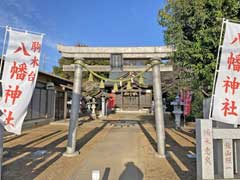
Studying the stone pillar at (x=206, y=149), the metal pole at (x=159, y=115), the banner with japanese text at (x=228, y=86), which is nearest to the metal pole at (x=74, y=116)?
the metal pole at (x=159, y=115)

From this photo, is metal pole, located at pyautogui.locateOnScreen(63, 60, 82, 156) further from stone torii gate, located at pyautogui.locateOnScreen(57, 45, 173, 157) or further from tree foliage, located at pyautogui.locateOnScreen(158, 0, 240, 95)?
tree foliage, located at pyautogui.locateOnScreen(158, 0, 240, 95)

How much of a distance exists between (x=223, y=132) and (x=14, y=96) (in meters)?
4.03

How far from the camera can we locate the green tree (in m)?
5.22

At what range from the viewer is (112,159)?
20.2 feet

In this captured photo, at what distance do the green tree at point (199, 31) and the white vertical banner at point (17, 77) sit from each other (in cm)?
395

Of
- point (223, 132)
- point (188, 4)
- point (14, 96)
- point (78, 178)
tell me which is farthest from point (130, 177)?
Answer: point (188, 4)

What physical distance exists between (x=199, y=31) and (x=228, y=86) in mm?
2154

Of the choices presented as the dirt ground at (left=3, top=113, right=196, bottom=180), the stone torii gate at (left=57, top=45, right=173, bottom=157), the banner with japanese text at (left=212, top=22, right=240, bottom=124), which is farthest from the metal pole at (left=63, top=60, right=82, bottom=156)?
the banner with japanese text at (left=212, top=22, right=240, bottom=124)

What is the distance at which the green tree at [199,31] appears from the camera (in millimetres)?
5223

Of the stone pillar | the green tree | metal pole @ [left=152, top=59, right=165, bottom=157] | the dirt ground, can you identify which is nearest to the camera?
the stone pillar

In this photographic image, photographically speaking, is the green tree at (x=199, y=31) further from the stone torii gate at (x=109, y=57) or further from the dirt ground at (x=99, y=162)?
the dirt ground at (x=99, y=162)

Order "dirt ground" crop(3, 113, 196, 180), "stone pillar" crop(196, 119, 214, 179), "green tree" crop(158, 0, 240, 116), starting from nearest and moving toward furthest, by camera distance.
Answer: "stone pillar" crop(196, 119, 214, 179) < "dirt ground" crop(3, 113, 196, 180) < "green tree" crop(158, 0, 240, 116)

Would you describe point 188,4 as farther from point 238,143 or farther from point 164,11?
point 238,143

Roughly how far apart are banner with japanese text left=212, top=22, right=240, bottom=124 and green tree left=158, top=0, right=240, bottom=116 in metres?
1.35
